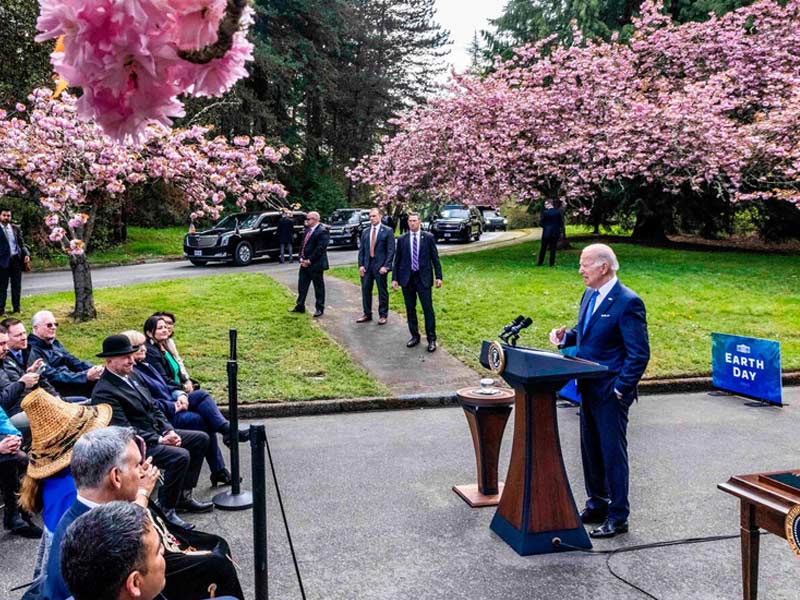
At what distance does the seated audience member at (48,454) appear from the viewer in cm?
474

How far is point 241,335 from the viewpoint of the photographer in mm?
12352

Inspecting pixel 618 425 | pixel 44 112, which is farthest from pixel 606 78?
pixel 618 425

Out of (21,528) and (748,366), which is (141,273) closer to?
(21,528)

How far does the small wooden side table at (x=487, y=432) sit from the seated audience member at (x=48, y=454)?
3088mm

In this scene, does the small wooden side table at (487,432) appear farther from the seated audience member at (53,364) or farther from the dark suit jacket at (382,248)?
the dark suit jacket at (382,248)

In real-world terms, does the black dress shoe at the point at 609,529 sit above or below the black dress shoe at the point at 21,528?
below

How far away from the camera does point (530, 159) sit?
23453 millimetres

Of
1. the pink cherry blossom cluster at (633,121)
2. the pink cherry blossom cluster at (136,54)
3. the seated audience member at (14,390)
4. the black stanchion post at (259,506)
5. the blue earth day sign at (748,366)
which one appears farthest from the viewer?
the pink cherry blossom cluster at (633,121)

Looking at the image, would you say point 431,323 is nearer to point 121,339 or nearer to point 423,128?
point 121,339

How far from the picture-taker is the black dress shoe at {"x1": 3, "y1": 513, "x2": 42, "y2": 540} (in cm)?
550

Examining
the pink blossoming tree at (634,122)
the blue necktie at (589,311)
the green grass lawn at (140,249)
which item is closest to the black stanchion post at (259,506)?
the blue necktie at (589,311)

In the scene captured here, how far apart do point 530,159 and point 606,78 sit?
3470 mm

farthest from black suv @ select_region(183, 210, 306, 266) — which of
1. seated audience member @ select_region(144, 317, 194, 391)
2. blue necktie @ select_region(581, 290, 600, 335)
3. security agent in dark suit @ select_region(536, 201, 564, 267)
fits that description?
blue necktie @ select_region(581, 290, 600, 335)

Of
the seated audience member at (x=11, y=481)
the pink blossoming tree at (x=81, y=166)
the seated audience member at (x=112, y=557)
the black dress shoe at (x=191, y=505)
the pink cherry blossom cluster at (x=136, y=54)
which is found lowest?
the black dress shoe at (x=191, y=505)
